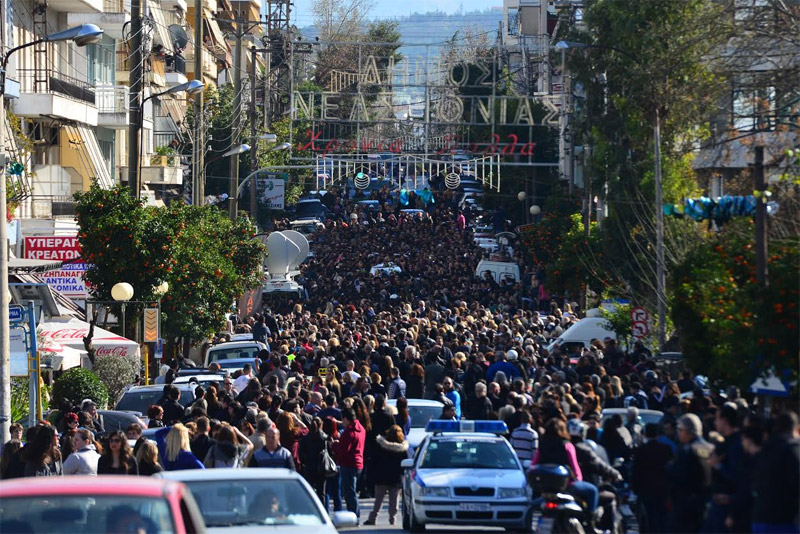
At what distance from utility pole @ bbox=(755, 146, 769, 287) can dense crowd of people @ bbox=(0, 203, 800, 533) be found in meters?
Result: 1.65

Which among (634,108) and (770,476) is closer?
(770,476)

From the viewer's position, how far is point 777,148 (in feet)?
69.7

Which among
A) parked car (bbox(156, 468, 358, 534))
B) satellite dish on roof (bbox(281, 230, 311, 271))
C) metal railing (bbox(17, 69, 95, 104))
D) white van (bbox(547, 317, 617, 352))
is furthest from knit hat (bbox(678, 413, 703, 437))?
satellite dish on roof (bbox(281, 230, 311, 271))

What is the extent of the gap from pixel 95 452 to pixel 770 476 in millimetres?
7903

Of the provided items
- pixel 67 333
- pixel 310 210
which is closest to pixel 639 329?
pixel 67 333

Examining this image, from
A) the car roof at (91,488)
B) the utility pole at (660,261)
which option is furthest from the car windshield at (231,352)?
the car roof at (91,488)

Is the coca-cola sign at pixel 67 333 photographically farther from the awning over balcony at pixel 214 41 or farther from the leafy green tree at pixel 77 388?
the awning over balcony at pixel 214 41

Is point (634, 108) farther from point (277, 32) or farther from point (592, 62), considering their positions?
point (277, 32)

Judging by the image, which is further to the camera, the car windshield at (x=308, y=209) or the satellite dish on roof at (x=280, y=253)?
the car windshield at (x=308, y=209)

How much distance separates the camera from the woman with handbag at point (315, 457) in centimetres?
1661

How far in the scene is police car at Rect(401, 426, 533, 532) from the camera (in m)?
15.8

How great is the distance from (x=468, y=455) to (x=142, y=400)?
761 cm

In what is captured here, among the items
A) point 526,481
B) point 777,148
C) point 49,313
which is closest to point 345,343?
point 49,313

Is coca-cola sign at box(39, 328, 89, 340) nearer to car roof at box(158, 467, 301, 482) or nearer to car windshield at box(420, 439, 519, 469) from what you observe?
car windshield at box(420, 439, 519, 469)
